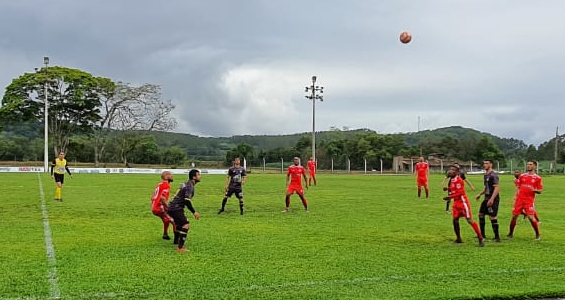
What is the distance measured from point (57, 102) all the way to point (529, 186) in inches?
2627

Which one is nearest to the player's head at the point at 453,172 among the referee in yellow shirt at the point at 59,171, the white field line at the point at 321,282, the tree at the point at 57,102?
the white field line at the point at 321,282

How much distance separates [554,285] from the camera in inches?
321

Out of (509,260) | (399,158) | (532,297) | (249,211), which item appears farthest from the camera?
(399,158)

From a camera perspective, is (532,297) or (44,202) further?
(44,202)

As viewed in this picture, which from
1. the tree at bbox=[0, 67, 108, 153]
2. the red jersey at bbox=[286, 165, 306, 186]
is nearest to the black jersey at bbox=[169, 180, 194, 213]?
the red jersey at bbox=[286, 165, 306, 186]

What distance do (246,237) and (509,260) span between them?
564 cm

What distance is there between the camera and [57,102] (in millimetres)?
69812

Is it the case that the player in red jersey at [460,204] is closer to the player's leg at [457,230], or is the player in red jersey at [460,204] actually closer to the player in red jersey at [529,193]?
the player's leg at [457,230]

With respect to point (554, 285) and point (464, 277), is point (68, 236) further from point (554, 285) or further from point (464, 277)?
point (554, 285)

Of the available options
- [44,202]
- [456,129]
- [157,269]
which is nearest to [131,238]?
[157,269]

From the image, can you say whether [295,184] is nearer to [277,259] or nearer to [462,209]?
[462,209]

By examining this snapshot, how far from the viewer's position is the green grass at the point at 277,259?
7.75 m

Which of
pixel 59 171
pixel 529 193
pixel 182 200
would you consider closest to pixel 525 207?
pixel 529 193

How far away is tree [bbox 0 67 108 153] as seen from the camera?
222 ft
